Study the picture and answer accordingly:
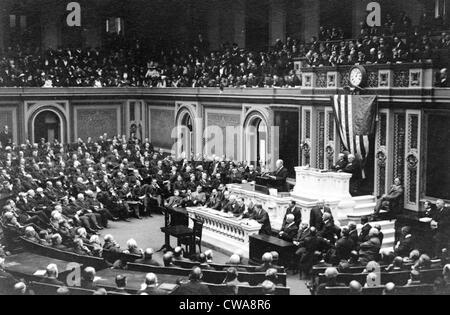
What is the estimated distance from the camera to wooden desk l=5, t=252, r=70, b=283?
37.5 feet

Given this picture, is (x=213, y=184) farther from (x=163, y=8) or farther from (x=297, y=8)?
(x=163, y=8)

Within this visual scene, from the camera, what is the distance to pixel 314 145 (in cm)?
2216

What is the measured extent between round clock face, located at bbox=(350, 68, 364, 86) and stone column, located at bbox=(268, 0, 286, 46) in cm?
764

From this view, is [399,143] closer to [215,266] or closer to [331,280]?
[331,280]

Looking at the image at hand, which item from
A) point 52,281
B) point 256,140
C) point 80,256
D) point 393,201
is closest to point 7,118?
point 256,140

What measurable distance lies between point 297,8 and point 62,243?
54.6 ft

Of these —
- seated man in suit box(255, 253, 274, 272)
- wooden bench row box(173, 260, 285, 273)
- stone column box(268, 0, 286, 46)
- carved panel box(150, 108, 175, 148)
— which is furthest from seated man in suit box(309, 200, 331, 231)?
carved panel box(150, 108, 175, 148)

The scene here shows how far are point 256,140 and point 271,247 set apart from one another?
39.3 ft

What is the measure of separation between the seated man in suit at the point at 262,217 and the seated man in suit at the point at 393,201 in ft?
11.6

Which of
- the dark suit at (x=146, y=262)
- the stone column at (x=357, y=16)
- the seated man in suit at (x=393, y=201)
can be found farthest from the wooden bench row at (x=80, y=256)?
the stone column at (x=357, y=16)

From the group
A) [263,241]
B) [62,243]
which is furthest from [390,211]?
[62,243]

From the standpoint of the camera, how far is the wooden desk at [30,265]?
37.5 feet

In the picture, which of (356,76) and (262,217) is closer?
(262,217)

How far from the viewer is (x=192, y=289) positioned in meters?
9.66
